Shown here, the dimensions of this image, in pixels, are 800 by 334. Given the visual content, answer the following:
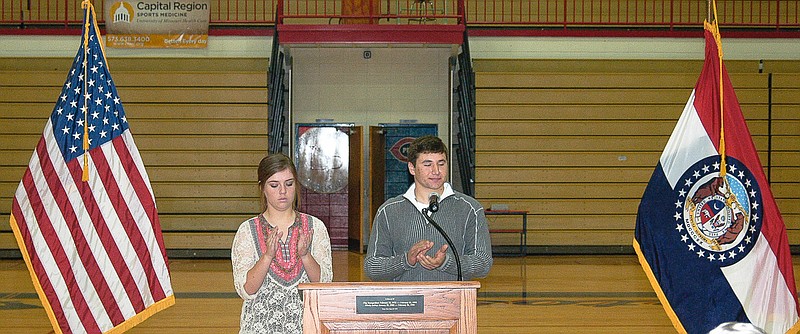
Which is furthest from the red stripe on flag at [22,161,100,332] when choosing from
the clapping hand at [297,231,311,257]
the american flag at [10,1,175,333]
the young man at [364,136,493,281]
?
the clapping hand at [297,231,311,257]

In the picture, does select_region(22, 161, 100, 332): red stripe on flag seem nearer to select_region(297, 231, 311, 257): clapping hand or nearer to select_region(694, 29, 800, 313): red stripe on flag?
select_region(297, 231, 311, 257): clapping hand

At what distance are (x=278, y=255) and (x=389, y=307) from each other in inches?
39.9

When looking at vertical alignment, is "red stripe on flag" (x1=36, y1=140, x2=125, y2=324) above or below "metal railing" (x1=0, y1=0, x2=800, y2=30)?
below

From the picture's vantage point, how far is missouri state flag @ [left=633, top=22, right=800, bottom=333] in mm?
5043

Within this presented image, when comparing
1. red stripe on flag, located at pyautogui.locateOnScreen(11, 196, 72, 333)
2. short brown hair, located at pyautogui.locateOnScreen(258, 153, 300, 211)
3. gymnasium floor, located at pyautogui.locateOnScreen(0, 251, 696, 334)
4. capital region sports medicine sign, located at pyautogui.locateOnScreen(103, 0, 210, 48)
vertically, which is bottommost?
gymnasium floor, located at pyautogui.locateOnScreen(0, 251, 696, 334)

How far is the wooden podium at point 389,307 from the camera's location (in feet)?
9.22

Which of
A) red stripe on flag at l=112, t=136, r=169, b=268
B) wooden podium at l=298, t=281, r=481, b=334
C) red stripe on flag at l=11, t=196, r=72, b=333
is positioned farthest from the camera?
red stripe on flag at l=112, t=136, r=169, b=268

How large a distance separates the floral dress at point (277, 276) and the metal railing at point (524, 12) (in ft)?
35.7

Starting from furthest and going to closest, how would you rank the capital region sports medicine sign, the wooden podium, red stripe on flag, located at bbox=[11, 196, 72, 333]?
→ the capital region sports medicine sign
red stripe on flag, located at bbox=[11, 196, 72, 333]
the wooden podium

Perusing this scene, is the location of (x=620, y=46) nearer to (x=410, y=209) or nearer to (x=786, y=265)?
(x=786, y=265)

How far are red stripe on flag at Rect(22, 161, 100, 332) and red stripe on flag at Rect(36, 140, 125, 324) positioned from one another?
9 centimetres

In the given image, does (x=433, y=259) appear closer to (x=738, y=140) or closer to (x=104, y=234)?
(x=738, y=140)

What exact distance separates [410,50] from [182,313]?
7.41 metres

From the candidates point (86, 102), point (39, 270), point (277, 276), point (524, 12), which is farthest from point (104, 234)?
point (524, 12)
